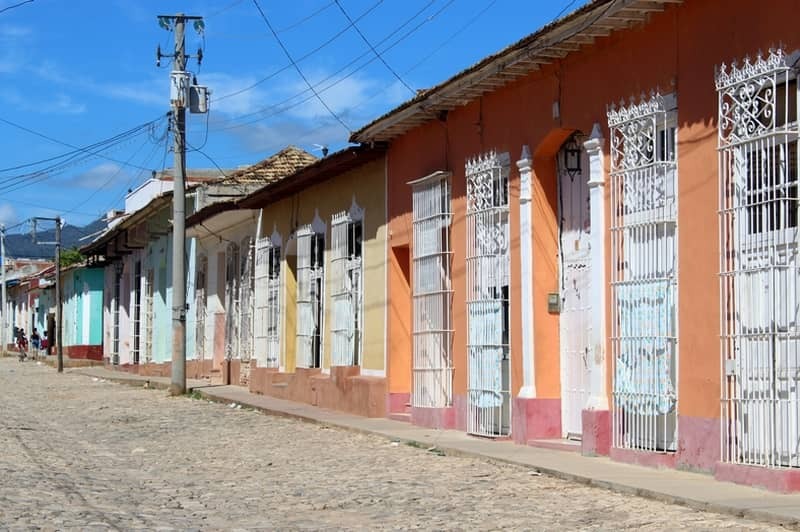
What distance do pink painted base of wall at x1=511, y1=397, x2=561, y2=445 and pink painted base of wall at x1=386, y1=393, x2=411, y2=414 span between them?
13.2 ft

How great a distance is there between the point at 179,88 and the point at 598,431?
15.0m

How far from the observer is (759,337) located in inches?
361

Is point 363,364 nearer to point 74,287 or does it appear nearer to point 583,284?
point 583,284

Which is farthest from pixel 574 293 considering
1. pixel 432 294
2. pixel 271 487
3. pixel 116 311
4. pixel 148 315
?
pixel 116 311

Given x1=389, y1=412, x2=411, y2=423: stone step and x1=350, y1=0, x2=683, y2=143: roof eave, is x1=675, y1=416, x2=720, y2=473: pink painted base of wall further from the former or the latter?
x1=389, y1=412, x2=411, y2=423: stone step

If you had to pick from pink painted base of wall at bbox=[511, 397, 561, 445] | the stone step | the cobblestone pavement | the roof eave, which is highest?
the roof eave

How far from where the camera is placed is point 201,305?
Answer: 30016 mm

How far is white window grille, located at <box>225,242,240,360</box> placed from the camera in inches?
1054

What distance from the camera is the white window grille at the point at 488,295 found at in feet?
45.6

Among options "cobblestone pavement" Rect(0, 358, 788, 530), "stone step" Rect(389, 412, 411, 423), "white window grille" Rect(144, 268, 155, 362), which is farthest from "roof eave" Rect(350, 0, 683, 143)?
"white window grille" Rect(144, 268, 155, 362)

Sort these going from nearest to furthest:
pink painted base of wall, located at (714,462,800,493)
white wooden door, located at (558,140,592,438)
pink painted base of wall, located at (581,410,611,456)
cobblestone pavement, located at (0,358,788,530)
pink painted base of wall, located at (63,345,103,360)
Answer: cobblestone pavement, located at (0,358,788,530)
pink painted base of wall, located at (714,462,800,493)
pink painted base of wall, located at (581,410,611,456)
white wooden door, located at (558,140,592,438)
pink painted base of wall, located at (63,345,103,360)

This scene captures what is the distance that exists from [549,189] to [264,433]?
17.0ft

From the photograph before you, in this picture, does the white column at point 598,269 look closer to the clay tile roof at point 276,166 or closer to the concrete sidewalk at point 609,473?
the concrete sidewalk at point 609,473

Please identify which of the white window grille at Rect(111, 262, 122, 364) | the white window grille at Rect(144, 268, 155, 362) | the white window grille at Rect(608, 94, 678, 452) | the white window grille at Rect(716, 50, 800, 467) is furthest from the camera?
the white window grille at Rect(111, 262, 122, 364)
